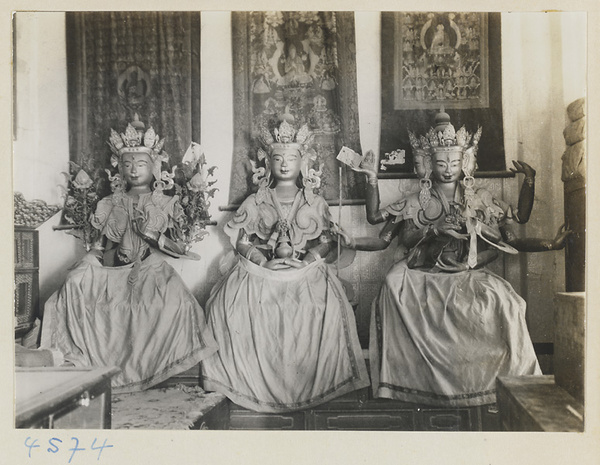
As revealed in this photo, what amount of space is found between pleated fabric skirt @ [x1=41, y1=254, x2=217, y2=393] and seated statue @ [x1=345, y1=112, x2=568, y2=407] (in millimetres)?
1162

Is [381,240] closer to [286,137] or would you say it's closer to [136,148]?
[286,137]

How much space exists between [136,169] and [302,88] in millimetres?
1237

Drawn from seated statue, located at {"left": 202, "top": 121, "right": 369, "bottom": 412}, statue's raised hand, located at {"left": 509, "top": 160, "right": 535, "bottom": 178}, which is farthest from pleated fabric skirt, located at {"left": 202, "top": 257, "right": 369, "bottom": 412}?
statue's raised hand, located at {"left": 509, "top": 160, "right": 535, "bottom": 178}

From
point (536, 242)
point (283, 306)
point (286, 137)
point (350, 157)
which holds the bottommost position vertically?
point (283, 306)

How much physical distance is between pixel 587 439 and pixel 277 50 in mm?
2909

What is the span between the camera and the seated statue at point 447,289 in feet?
12.8

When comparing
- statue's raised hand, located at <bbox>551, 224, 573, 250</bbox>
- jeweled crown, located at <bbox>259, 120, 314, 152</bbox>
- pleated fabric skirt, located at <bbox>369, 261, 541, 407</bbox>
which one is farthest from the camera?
jeweled crown, located at <bbox>259, 120, 314, 152</bbox>

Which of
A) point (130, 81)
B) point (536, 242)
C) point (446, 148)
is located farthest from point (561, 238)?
point (130, 81)

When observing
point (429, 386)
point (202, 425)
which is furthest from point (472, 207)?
point (202, 425)

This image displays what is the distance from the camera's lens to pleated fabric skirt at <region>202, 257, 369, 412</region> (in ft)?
13.1

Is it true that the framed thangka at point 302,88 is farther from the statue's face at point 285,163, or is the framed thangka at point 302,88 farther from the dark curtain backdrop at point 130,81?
the dark curtain backdrop at point 130,81

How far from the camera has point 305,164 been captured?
4301mm

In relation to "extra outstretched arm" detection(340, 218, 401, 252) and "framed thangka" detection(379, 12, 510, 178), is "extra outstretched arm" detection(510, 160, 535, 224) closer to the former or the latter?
"framed thangka" detection(379, 12, 510, 178)

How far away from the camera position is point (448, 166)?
13.6ft
